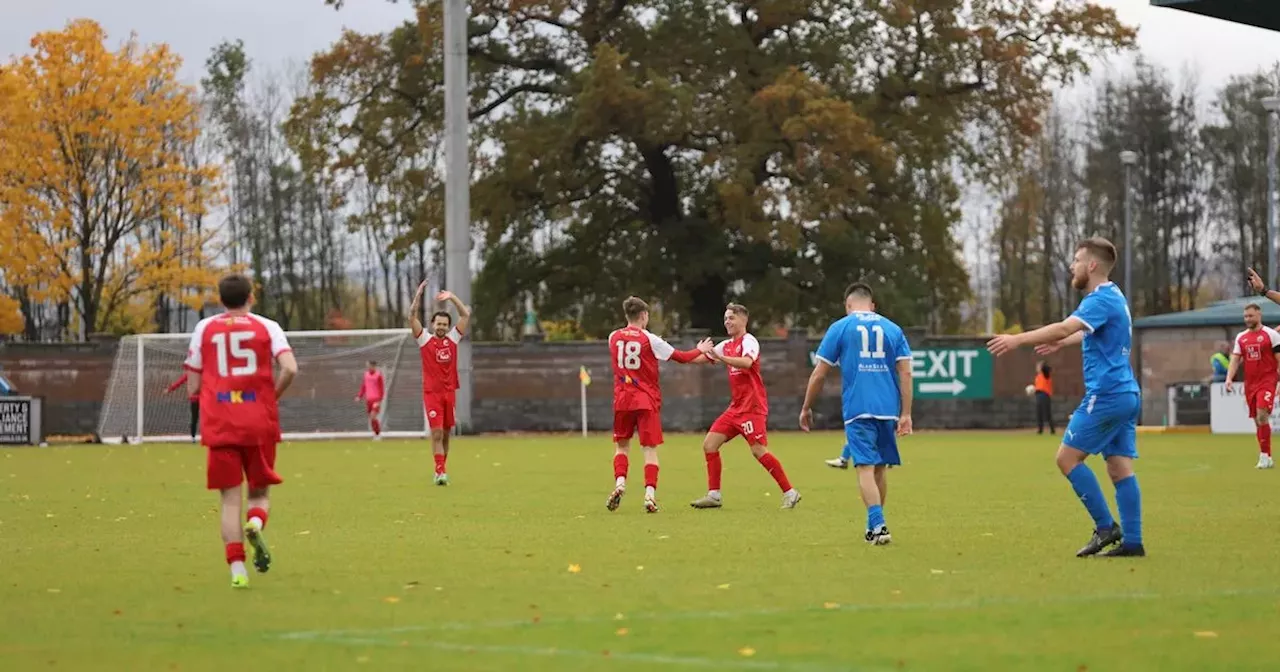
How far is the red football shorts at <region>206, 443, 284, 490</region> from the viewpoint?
408 inches

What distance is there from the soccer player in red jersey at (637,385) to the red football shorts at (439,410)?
5877 millimetres

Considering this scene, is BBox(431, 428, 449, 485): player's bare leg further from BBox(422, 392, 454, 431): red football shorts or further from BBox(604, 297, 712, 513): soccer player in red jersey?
BBox(604, 297, 712, 513): soccer player in red jersey

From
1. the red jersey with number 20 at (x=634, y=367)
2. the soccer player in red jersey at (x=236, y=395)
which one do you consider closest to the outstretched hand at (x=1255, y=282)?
the red jersey with number 20 at (x=634, y=367)

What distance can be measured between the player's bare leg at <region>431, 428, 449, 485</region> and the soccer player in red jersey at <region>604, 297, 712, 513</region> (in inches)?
216

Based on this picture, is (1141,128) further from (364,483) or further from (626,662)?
(626,662)

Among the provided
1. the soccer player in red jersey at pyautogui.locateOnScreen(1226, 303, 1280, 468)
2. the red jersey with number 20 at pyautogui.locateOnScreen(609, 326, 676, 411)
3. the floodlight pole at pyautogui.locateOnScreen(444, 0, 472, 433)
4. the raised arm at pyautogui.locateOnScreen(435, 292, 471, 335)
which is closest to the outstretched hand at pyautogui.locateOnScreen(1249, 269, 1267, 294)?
the red jersey with number 20 at pyautogui.locateOnScreen(609, 326, 676, 411)

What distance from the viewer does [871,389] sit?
42.2 feet

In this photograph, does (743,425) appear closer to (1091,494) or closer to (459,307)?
(459,307)

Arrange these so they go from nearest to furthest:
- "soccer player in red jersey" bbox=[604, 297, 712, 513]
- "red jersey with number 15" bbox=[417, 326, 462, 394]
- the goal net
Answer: "soccer player in red jersey" bbox=[604, 297, 712, 513] → "red jersey with number 15" bbox=[417, 326, 462, 394] → the goal net

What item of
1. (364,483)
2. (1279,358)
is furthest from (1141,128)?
(364,483)

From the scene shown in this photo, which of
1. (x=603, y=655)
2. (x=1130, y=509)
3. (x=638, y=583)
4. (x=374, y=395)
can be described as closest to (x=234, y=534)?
(x=638, y=583)

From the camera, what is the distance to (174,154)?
56.1 meters

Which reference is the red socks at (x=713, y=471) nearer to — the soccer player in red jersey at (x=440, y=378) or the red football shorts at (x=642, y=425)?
the red football shorts at (x=642, y=425)

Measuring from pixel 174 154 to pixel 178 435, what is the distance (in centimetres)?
1823
